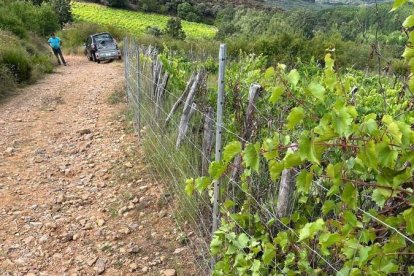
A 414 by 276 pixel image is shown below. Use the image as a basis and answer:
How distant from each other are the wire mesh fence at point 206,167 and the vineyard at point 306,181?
0.4 inches

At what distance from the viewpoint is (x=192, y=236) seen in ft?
12.2

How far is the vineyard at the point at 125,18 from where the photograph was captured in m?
47.3

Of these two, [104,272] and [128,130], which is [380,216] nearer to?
[104,272]

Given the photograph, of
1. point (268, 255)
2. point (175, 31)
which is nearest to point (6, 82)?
point (268, 255)

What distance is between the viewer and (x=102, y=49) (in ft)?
64.4

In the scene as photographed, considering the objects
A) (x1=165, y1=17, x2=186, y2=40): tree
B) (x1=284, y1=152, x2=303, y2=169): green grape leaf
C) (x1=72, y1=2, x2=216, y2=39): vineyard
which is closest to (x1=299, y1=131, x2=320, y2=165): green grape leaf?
(x1=284, y1=152, x2=303, y2=169): green grape leaf

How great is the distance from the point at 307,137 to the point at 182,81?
15.0 ft

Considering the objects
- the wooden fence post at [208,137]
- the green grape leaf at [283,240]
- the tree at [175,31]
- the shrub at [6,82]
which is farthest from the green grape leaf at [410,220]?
the tree at [175,31]

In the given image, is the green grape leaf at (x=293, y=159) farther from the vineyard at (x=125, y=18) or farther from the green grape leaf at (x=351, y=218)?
the vineyard at (x=125, y=18)

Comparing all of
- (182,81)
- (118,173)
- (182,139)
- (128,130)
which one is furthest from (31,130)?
(182,139)

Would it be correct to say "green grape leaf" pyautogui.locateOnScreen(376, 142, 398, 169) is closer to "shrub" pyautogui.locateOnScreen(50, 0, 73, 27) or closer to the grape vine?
the grape vine

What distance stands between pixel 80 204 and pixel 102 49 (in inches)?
643

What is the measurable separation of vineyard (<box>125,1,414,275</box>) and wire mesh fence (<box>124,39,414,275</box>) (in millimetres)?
11

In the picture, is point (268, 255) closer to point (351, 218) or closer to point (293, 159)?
point (351, 218)
